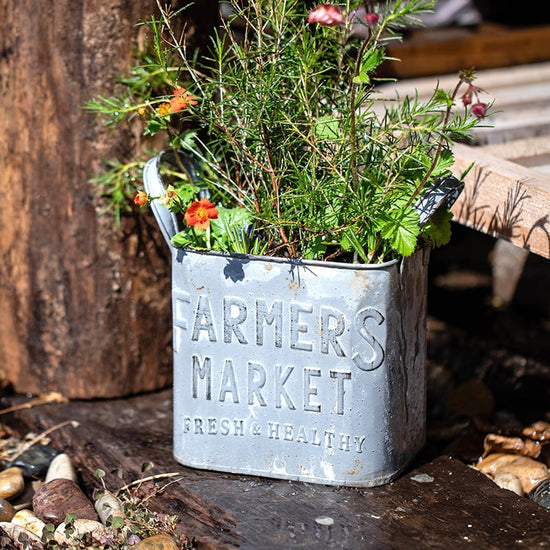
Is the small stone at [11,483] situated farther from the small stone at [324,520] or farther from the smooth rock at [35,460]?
the small stone at [324,520]

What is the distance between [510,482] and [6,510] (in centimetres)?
136

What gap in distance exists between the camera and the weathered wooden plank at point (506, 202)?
219 centimetres

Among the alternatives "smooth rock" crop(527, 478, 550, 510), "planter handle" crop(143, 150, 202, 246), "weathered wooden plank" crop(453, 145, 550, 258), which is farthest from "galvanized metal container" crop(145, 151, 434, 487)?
"smooth rock" crop(527, 478, 550, 510)

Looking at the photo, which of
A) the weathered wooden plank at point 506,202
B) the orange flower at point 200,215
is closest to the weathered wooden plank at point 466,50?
the weathered wooden plank at point 506,202

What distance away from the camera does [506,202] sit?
227 cm

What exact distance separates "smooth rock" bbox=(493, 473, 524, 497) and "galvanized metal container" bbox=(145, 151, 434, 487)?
0.91 feet

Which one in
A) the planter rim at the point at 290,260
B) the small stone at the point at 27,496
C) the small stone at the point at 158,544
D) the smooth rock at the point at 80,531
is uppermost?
the planter rim at the point at 290,260

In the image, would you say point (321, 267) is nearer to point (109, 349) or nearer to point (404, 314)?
point (404, 314)

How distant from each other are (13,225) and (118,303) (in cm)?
44

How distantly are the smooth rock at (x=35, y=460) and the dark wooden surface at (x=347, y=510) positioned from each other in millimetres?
194

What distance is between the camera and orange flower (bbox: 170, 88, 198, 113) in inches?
79.6

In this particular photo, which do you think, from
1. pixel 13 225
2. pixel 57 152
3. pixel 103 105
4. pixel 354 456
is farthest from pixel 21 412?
pixel 354 456

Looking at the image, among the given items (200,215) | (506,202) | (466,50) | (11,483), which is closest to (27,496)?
(11,483)

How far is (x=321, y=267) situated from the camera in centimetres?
204
